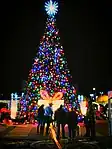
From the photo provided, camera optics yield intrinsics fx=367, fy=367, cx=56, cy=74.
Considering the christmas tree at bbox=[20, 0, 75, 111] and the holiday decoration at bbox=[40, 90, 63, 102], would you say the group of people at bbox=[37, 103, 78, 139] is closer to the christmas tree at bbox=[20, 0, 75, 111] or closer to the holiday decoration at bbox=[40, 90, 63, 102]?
the holiday decoration at bbox=[40, 90, 63, 102]

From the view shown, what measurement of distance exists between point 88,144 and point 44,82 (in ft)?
62.3

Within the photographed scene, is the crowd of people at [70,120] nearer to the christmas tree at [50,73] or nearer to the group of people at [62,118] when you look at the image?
the group of people at [62,118]

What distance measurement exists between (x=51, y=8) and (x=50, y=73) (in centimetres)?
674

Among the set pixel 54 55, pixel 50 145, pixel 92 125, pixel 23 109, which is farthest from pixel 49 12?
pixel 50 145

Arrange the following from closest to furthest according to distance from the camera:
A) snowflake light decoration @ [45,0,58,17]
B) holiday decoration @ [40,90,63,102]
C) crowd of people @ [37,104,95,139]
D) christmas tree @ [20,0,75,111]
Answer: crowd of people @ [37,104,95,139] < holiday decoration @ [40,90,63,102] < christmas tree @ [20,0,75,111] < snowflake light decoration @ [45,0,58,17]

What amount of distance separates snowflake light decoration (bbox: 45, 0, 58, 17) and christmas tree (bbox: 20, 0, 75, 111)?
1568mm

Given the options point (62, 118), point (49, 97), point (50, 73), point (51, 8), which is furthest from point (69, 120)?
point (51, 8)

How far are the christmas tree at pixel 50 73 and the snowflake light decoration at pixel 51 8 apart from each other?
1.57m

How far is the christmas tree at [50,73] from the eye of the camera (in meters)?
33.5

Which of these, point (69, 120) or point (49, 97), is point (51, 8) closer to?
point (49, 97)

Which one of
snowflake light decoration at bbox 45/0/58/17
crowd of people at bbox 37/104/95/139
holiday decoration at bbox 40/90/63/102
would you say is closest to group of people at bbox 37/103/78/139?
crowd of people at bbox 37/104/95/139

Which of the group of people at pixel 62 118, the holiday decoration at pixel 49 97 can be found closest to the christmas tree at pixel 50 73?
the holiday decoration at pixel 49 97

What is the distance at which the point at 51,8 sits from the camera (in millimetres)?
36000

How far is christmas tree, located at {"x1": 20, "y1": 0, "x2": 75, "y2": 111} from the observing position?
110 ft
